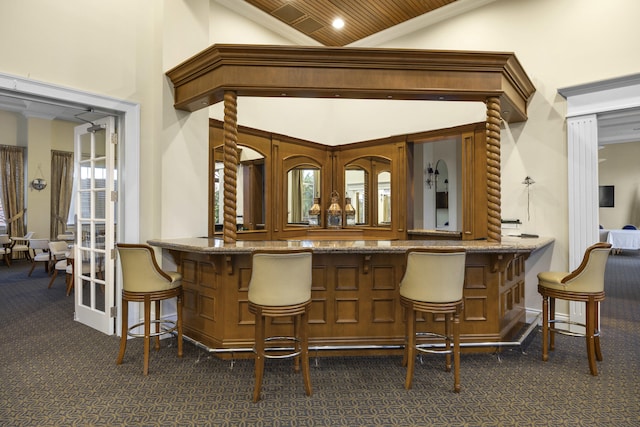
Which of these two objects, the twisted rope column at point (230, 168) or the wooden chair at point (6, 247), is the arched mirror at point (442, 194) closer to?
the twisted rope column at point (230, 168)

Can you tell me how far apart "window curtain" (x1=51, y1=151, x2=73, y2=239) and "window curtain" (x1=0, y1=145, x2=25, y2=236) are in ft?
2.06

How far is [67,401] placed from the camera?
8.18 ft

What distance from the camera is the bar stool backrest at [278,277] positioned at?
2.55m

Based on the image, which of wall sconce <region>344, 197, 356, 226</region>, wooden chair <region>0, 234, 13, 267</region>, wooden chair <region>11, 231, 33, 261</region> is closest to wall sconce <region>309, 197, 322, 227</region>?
wall sconce <region>344, 197, 356, 226</region>

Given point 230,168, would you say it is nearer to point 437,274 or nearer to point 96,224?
point 96,224

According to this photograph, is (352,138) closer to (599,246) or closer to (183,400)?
(599,246)

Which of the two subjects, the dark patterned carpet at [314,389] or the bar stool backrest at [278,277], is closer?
the dark patterned carpet at [314,389]

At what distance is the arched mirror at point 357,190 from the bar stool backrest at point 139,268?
371cm

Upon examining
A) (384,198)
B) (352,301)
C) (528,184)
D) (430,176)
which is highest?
(430,176)

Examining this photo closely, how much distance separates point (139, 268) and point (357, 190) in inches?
152

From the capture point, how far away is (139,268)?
9.93 feet

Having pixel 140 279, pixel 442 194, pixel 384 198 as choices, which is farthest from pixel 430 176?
pixel 140 279

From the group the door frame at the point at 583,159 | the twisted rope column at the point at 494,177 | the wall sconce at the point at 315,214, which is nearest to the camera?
the twisted rope column at the point at 494,177

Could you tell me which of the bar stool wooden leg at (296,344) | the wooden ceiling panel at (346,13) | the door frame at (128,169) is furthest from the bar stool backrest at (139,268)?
the wooden ceiling panel at (346,13)
